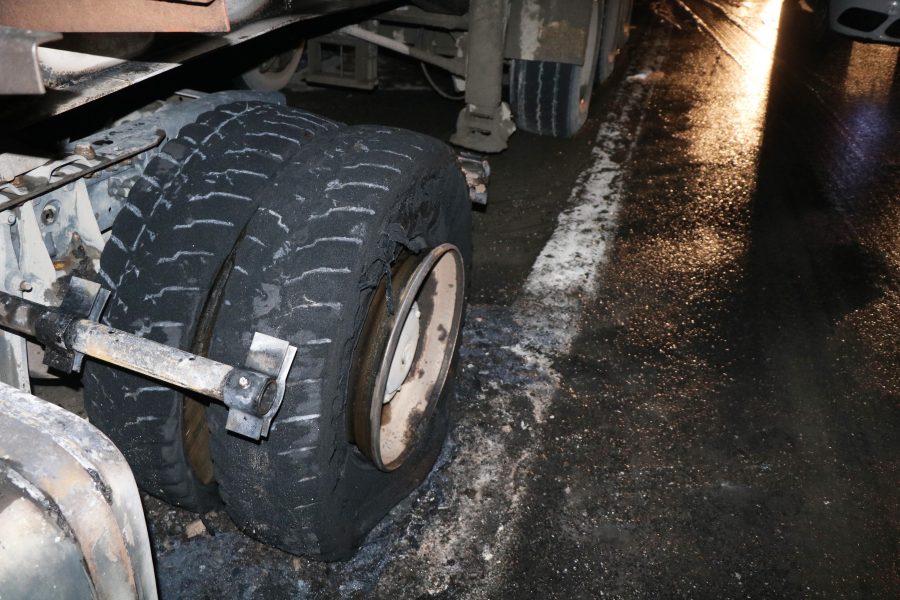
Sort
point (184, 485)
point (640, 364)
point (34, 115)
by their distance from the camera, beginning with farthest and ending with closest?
point (640, 364), point (184, 485), point (34, 115)

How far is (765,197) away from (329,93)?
12.6 feet

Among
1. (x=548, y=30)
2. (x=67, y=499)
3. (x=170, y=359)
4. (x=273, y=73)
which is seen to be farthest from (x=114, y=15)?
(x=273, y=73)

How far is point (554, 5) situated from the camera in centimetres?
411

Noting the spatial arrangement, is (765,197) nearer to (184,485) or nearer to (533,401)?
(533,401)

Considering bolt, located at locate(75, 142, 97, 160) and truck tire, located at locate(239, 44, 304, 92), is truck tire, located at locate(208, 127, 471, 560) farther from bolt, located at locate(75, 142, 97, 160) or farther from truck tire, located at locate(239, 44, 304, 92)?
truck tire, located at locate(239, 44, 304, 92)

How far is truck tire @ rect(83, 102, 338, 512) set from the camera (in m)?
1.77

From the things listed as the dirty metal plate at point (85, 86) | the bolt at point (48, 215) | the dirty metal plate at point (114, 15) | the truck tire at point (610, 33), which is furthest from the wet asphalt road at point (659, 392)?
the dirty metal plate at point (114, 15)

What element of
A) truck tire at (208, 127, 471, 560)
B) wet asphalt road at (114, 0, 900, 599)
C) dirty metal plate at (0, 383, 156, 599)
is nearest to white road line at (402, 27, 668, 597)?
wet asphalt road at (114, 0, 900, 599)

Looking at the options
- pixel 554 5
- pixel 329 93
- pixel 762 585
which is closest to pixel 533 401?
pixel 762 585

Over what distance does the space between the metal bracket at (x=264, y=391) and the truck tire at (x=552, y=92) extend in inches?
148

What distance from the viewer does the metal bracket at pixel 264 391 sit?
147 cm

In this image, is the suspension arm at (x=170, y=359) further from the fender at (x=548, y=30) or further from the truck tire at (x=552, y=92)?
the truck tire at (x=552, y=92)

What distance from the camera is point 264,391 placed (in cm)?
151

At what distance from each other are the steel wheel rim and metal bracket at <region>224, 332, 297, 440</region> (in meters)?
0.32
